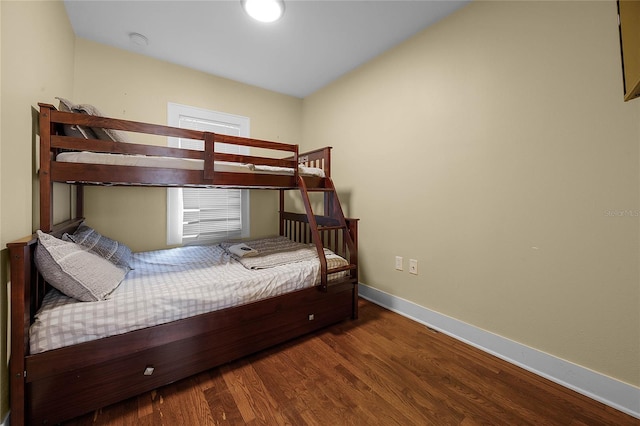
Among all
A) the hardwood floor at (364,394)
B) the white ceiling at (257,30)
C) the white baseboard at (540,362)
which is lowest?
the hardwood floor at (364,394)

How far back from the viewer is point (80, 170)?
1.40 m

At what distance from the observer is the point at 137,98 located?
2.43 meters

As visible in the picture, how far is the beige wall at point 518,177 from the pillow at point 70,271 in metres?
2.12

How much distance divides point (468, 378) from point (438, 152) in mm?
1545

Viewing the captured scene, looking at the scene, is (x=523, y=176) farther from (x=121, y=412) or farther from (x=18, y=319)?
(x=18, y=319)

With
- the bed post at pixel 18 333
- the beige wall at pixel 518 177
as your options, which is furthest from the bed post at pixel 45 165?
the beige wall at pixel 518 177

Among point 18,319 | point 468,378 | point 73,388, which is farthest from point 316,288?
point 18,319

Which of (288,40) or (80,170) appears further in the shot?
(288,40)

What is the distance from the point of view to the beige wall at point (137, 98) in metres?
2.24

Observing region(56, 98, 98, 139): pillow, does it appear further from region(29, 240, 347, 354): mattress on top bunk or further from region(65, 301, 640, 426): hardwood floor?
region(65, 301, 640, 426): hardwood floor

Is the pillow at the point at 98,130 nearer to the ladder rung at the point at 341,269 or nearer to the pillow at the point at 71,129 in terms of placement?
the pillow at the point at 71,129

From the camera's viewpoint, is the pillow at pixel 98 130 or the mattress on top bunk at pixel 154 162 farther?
the pillow at pixel 98 130

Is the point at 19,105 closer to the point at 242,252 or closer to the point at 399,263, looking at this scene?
the point at 242,252

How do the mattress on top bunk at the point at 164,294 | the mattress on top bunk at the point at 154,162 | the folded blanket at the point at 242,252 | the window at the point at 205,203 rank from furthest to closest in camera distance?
the window at the point at 205,203 < the folded blanket at the point at 242,252 < the mattress on top bunk at the point at 154,162 < the mattress on top bunk at the point at 164,294
